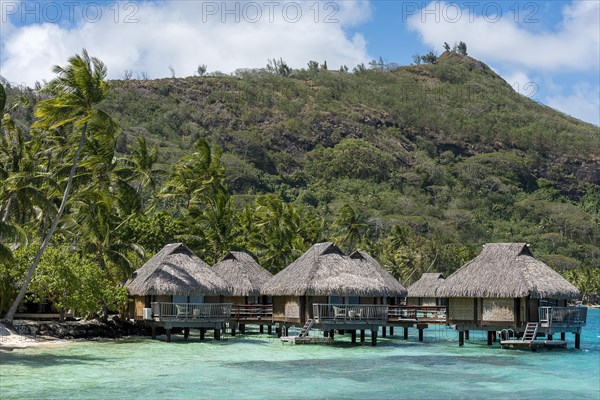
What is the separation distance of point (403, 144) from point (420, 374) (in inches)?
A: 5689

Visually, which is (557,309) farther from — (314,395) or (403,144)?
(403,144)

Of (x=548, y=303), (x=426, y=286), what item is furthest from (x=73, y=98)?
(x=426, y=286)

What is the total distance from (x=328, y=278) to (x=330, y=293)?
0.93 metres

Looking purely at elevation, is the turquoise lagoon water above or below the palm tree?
below

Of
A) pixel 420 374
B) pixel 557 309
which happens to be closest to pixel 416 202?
pixel 557 309

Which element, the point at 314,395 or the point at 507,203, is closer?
the point at 314,395

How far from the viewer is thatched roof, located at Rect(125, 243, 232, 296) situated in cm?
3475

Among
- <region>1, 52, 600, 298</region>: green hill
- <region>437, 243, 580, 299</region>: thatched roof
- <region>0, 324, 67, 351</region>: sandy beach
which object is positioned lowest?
<region>0, 324, 67, 351</region>: sandy beach

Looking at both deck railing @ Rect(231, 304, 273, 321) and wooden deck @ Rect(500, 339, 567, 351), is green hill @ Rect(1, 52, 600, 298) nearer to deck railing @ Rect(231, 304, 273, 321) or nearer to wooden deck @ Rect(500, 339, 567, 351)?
deck railing @ Rect(231, 304, 273, 321)

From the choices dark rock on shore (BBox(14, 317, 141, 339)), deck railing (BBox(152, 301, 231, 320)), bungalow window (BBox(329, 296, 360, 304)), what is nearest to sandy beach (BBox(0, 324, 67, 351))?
dark rock on shore (BBox(14, 317, 141, 339))

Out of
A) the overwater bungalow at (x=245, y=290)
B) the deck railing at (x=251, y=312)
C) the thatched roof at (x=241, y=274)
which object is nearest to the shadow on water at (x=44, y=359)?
the overwater bungalow at (x=245, y=290)

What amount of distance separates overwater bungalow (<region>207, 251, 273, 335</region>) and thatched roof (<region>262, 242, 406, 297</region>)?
96.8 inches

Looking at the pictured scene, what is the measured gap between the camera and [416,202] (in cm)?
13212

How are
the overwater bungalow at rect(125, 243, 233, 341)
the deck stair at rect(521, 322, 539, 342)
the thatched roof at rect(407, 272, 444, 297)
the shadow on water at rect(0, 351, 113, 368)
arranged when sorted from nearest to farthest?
the shadow on water at rect(0, 351, 113, 368) < the deck stair at rect(521, 322, 539, 342) < the overwater bungalow at rect(125, 243, 233, 341) < the thatched roof at rect(407, 272, 444, 297)
